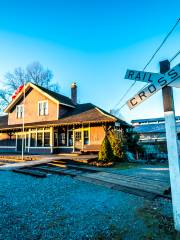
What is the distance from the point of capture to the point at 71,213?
13.2ft

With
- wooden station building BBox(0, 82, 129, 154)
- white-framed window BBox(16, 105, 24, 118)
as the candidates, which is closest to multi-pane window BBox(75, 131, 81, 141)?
wooden station building BBox(0, 82, 129, 154)

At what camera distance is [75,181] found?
7.41 metres

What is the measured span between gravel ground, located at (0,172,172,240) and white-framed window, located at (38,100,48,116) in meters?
14.7

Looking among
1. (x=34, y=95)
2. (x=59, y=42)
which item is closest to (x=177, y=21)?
(x=59, y=42)

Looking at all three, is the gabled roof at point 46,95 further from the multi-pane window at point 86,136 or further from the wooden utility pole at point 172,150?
the wooden utility pole at point 172,150

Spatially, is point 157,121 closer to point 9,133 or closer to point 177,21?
point 9,133

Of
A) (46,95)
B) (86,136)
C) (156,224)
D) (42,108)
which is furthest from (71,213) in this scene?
(42,108)

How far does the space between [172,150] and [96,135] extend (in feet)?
45.9

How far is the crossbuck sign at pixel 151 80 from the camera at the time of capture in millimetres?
3299

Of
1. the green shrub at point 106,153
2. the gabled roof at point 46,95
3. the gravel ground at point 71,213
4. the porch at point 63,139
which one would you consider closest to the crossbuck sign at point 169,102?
the gravel ground at point 71,213

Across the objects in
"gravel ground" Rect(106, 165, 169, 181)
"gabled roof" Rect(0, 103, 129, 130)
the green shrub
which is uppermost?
"gabled roof" Rect(0, 103, 129, 130)

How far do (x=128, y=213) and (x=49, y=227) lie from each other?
5.77 feet

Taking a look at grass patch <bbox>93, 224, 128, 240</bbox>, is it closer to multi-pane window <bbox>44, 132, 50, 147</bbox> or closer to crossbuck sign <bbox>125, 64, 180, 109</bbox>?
crossbuck sign <bbox>125, 64, 180, 109</bbox>

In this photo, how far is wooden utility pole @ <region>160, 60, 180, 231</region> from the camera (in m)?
3.17
